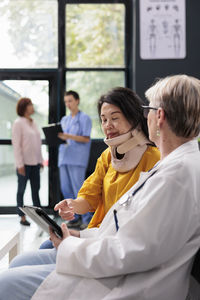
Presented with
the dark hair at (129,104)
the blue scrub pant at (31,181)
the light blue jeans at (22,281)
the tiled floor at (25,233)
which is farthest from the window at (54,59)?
the light blue jeans at (22,281)

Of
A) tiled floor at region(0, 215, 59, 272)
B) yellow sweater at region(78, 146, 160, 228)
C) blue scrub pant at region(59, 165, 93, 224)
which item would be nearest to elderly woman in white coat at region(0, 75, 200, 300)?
yellow sweater at region(78, 146, 160, 228)

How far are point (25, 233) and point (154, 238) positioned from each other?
3.30m

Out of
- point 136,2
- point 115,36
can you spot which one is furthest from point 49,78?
point 136,2

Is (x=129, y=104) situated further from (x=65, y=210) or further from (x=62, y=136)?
(x=62, y=136)

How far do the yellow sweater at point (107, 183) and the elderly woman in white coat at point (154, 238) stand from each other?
0.55m

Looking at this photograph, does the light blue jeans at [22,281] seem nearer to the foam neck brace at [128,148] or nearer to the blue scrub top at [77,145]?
the foam neck brace at [128,148]

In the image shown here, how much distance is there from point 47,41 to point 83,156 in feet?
5.47

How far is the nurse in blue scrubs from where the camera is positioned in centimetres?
458

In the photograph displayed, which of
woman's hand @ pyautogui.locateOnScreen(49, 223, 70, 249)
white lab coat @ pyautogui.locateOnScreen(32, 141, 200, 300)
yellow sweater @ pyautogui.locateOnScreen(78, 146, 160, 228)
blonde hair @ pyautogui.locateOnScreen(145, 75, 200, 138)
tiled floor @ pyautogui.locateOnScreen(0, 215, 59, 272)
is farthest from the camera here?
tiled floor @ pyautogui.locateOnScreen(0, 215, 59, 272)

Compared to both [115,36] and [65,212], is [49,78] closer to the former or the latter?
[115,36]

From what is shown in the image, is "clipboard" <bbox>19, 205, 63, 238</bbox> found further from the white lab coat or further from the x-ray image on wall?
the x-ray image on wall

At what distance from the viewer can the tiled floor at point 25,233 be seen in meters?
3.61

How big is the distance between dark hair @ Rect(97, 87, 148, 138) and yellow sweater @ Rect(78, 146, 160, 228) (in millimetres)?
131

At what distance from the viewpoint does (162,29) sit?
15.5 feet
